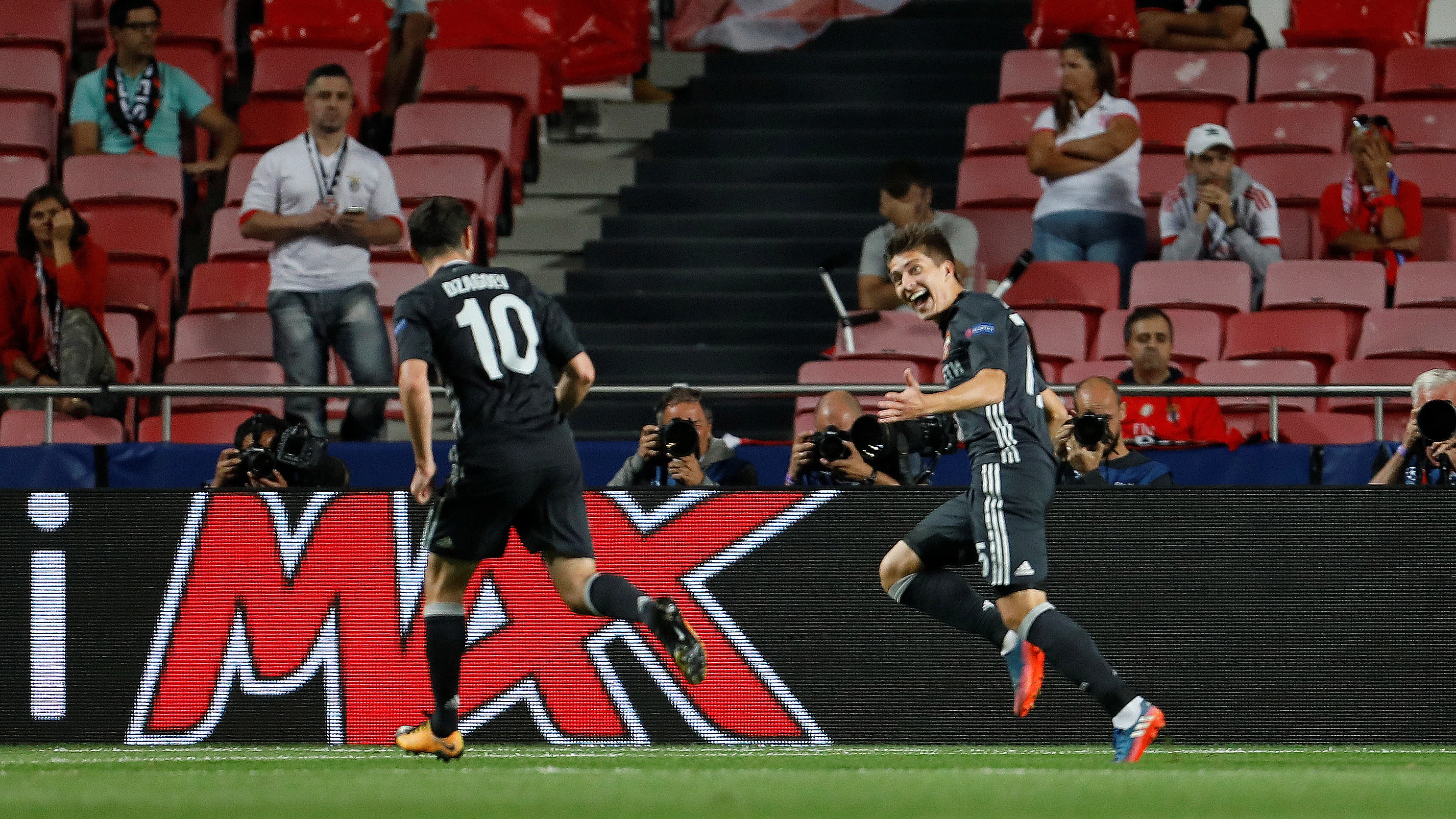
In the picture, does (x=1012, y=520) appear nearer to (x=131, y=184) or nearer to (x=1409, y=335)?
(x=1409, y=335)

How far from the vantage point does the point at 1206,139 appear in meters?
10.8

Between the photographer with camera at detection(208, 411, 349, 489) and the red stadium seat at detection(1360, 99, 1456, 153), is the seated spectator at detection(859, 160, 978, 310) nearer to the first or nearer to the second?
the red stadium seat at detection(1360, 99, 1456, 153)

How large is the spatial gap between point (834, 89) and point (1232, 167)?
329 cm

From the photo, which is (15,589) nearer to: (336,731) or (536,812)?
(336,731)

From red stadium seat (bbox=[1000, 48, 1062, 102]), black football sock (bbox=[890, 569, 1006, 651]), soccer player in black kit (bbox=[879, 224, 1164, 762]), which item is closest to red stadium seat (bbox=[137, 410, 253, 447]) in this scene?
black football sock (bbox=[890, 569, 1006, 651])

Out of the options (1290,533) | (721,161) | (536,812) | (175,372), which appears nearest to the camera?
(536,812)

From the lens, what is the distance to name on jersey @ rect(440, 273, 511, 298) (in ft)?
21.4

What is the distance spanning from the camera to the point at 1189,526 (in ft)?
26.2

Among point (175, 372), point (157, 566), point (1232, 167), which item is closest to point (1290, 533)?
point (1232, 167)

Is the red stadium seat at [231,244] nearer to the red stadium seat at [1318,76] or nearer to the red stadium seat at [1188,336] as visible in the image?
the red stadium seat at [1188,336]

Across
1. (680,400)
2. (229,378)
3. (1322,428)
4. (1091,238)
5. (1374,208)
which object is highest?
(1374,208)

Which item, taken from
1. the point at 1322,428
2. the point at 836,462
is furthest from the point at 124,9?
the point at 1322,428

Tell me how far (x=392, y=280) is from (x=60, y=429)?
78.0 inches

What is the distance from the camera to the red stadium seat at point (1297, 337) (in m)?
10.5
